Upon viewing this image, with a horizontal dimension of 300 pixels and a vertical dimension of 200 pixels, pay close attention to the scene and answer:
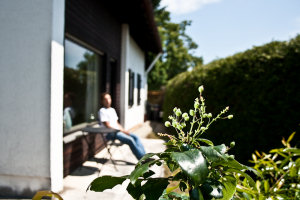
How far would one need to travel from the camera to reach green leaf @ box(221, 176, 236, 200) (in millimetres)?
643

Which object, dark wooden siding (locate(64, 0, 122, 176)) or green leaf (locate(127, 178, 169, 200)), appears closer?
green leaf (locate(127, 178, 169, 200))

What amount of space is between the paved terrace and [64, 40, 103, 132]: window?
31.0 inches

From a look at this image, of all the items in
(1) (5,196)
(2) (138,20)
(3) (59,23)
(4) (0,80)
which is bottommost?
(1) (5,196)

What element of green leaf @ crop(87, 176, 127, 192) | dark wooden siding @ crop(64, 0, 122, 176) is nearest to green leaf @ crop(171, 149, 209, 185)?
green leaf @ crop(87, 176, 127, 192)

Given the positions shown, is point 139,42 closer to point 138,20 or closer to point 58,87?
point 138,20

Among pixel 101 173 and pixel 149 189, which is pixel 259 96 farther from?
pixel 149 189

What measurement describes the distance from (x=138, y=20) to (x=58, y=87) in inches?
166

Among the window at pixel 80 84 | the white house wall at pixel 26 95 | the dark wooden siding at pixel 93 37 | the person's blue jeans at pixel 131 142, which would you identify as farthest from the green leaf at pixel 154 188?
the window at pixel 80 84

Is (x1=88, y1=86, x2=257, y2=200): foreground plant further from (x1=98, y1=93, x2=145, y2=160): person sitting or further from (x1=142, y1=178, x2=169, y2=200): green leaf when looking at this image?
(x1=98, y1=93, x2=145, y2=160): person sitting

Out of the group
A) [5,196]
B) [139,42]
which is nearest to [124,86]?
[139,42]

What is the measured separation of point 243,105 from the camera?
3729 mm

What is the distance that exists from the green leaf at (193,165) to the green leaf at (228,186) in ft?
0.55

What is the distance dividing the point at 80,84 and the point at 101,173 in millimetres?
2004

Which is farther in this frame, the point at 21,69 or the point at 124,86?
the point at 124,86
